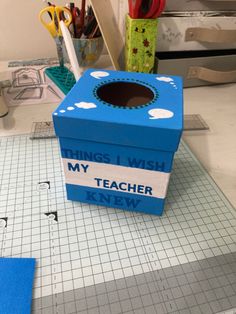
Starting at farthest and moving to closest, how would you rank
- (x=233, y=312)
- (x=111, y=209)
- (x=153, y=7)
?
(x=153, y=7) < (x=111, y=209) < (x=233, y=312)

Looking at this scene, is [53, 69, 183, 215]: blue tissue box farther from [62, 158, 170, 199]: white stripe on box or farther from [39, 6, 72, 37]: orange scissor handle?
[39, 6, 72, 37]: orange scissor handle

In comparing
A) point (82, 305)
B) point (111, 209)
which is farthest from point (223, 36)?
point (82, 305)

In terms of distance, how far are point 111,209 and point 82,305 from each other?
0.14 metres

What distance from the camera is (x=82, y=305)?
11.0 inches

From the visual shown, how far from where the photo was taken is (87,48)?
0.62m

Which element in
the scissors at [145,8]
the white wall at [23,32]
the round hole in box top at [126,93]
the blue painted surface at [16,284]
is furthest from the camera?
the white wall at [23,32]

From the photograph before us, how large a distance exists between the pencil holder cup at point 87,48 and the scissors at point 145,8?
0.11 meters

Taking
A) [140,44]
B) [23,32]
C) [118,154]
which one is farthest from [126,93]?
[23,32]

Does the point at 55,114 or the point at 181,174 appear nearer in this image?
the point at 55,114

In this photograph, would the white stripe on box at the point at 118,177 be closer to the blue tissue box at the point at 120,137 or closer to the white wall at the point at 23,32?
the blue tissue box at the point at 120,137

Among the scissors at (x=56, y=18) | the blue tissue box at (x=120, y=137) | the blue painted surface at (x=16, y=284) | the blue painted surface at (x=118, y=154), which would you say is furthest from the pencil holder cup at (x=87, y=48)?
the blue painted surface at (x=16, y=284)

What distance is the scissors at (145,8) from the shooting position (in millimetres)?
528

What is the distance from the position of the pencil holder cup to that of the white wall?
0.36 ft

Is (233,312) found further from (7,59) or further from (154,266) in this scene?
(7,59)
